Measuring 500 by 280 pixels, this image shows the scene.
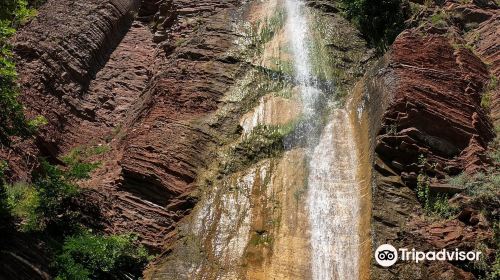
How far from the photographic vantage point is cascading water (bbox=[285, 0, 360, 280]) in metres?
11.2

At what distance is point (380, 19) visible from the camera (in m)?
19.4

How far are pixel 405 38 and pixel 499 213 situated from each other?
576 cm

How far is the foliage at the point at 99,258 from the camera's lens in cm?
1086

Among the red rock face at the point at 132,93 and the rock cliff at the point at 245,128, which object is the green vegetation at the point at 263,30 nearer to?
the rock cliff at the point at 245,128

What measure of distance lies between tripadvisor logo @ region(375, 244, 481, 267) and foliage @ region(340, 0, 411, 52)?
9569 mm

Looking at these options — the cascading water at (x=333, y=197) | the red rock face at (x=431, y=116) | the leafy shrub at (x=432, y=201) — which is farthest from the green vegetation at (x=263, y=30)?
the leafy shrub at (x=432, y=201)

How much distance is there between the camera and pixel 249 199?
42.3ft

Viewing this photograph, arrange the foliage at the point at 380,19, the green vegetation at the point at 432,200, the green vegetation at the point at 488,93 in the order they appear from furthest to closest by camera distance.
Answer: the foliage at the point at 380,19 → the green vegetation at the point at 488,93 → the green vegetation at the point at 432,200

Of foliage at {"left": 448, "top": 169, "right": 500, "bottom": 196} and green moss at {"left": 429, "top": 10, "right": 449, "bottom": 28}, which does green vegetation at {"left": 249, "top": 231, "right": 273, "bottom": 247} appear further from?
green moss at {"left": 429, "top": 10, "right": 449, "bottom": 28}

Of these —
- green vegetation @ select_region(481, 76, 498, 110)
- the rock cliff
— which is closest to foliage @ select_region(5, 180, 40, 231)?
the rock cliff

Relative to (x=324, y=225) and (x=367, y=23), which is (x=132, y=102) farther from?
(x=324, y=225)

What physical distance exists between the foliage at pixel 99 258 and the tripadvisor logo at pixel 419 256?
5077 mm

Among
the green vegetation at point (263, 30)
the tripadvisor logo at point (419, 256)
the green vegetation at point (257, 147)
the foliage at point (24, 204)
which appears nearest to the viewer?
the tripadvisor logo at point (419, 256)

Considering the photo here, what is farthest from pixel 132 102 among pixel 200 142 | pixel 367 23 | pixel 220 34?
pixel 367 23
